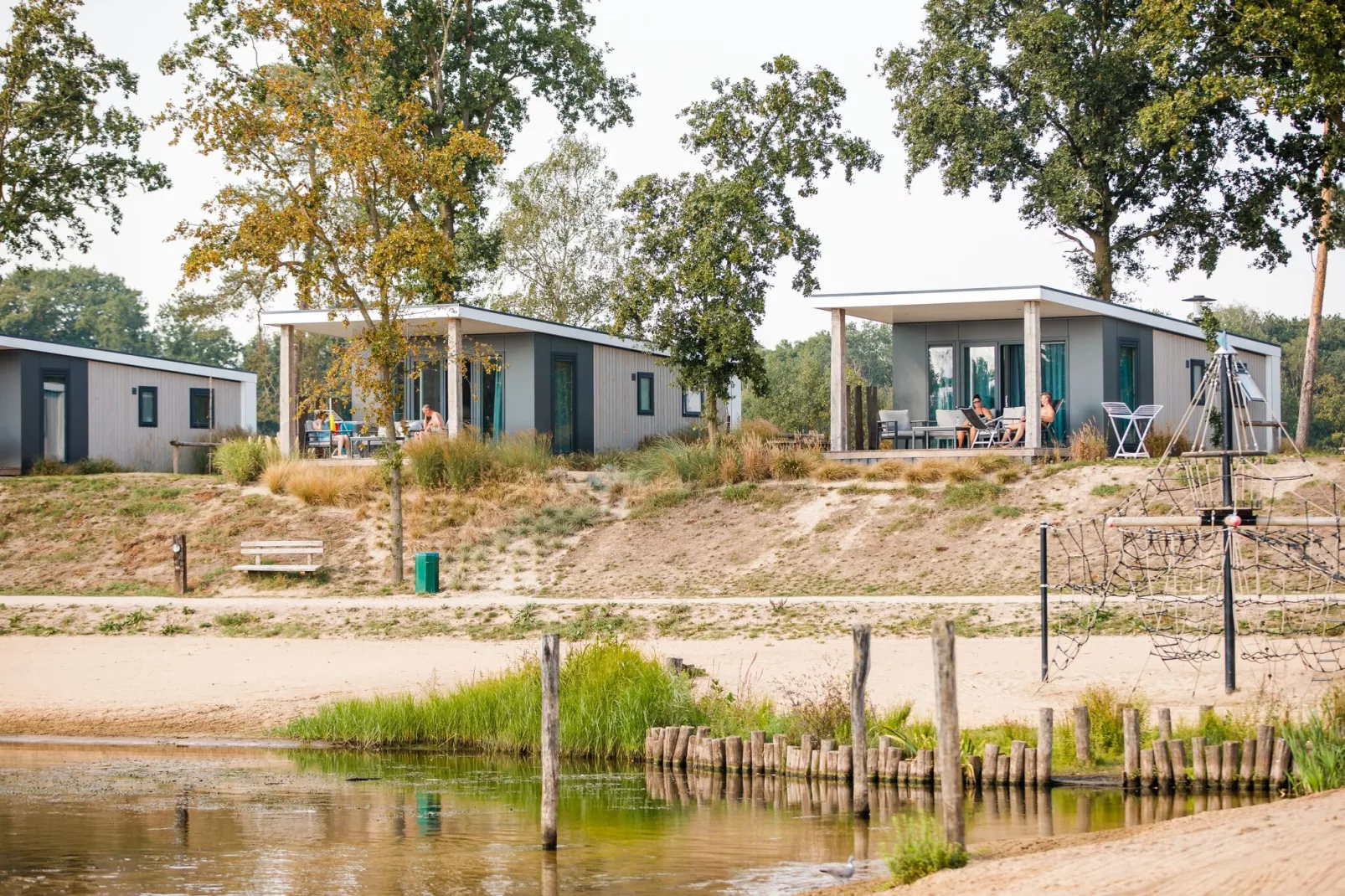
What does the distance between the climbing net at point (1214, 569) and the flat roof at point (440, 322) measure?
36.3 ft

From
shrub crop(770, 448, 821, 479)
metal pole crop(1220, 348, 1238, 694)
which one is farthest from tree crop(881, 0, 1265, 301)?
metal pole crop(1220, 348, 1238, 694)

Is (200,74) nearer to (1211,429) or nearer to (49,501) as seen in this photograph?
(49,501)

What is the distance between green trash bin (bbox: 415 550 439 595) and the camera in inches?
909

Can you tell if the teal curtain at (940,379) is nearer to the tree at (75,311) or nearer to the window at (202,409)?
the window at (202,409)

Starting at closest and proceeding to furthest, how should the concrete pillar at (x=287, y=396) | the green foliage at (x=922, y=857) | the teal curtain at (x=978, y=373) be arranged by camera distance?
the green foliage at (x=922, y=857) < the teal curtain at (x=978, y=373) < the concrete pillar at (x=287, y=396)

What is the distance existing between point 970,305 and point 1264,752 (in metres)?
16.3

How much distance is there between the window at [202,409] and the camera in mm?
37281

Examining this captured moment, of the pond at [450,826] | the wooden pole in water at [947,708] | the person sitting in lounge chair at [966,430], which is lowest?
the pond at [450,826]

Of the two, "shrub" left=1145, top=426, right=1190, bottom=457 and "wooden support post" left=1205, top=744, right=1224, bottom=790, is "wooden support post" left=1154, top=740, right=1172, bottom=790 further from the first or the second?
"shrub" left=1145, top=426, right=1190, bottom=457

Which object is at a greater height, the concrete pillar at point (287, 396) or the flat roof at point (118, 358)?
the flat roof at point (118, 358)

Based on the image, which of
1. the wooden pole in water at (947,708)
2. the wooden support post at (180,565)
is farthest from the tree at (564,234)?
the wooden pole in water at (947,708)

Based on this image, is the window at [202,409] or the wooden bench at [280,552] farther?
the window at [202,409]

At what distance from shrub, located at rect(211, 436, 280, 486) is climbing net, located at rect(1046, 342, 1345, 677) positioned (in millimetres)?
15157

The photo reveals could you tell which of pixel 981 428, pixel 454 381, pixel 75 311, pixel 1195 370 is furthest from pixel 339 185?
pixel 75 311
